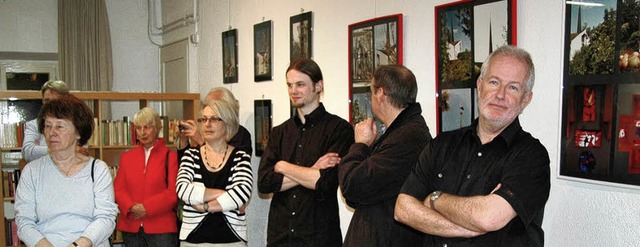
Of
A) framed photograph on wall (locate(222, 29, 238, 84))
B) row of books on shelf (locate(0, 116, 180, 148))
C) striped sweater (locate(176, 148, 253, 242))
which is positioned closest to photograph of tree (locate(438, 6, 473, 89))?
striped sweater (locate(176, 148, 253, 242))

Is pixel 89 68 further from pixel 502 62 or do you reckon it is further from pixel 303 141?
pixel 502 62

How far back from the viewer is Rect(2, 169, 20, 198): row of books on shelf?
5480 millimetres

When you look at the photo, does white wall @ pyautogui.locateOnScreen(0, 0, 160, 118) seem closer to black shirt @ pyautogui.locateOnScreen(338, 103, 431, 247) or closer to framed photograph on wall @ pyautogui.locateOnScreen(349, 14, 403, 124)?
framed photograph on wall @ pyautogui.locateOnScreen(349, 14, 403, 124)

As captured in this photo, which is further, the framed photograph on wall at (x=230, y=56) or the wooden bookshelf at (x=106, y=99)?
the framed photograph on wall at (x=230, y=56)

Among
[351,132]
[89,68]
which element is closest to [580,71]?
[351,132]

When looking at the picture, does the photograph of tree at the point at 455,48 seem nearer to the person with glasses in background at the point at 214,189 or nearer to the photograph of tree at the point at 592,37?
the photograph of tree at the point at 592,37

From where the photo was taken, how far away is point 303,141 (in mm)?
3137

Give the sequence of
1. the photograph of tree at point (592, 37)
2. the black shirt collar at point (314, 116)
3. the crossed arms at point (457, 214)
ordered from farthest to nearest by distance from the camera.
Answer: the black shirt collar at point (314, 116), the photograph of tree at point (592, 37), the crossed arms at point (457, 214)

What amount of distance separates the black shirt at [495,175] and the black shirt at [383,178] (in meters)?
0.24

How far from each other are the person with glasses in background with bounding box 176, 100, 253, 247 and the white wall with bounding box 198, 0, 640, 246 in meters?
0.84

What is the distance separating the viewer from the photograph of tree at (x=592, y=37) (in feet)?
7.39

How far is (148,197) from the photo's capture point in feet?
13.1

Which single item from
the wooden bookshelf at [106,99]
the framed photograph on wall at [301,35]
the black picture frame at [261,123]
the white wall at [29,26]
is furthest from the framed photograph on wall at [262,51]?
the white wall at [29,26]

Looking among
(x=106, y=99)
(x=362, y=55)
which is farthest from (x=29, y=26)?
(x=362, y=55)
